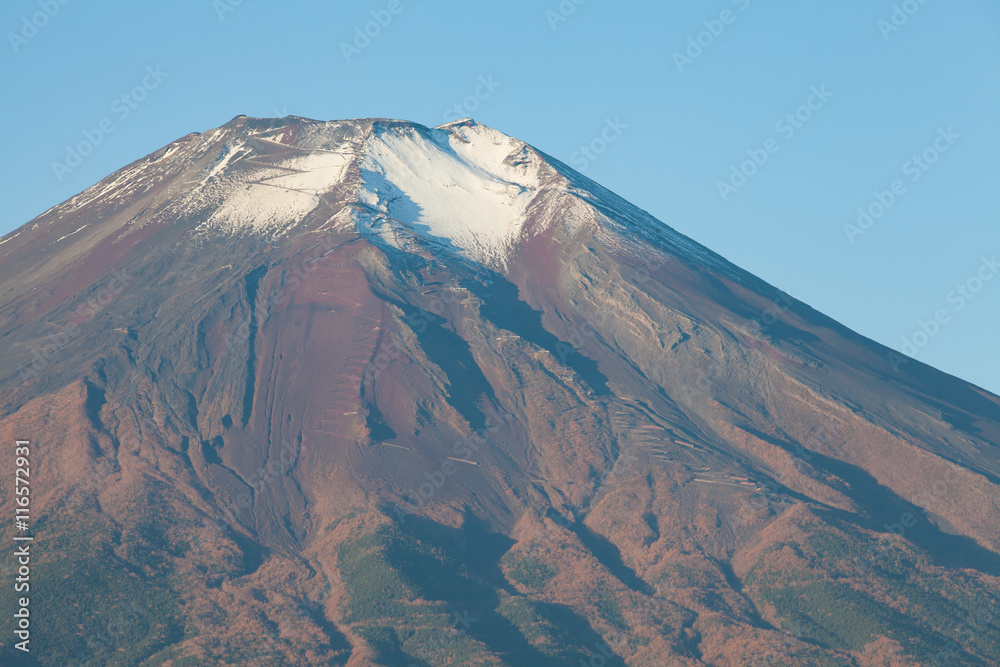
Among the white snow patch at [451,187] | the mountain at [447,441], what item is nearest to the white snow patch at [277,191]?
the mountain at [447,441]

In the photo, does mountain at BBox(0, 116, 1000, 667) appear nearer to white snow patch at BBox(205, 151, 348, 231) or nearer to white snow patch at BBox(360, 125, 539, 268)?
white snow patch at BBox(205, 151, 348, 231)

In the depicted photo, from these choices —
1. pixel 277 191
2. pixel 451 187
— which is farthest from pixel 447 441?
pixel 451 187

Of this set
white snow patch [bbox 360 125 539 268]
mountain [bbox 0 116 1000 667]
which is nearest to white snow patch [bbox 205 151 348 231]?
mountain [bbox 0 116 1000 667]

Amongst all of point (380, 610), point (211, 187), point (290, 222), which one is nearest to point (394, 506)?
point (380, 610)

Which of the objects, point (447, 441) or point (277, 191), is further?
point (277, 191)

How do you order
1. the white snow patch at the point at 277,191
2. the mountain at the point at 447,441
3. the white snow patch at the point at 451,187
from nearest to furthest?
the mountain at the point at 447,441 → the white snow patch at the point at 277,191 → the white snow patch at the point at 451,187

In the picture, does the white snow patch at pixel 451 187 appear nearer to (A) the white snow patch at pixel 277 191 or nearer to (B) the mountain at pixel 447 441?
(B) the mountain at pixel 447 441

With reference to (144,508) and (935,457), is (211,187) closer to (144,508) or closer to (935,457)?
(144,508)

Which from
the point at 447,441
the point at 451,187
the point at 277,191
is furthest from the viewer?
the point at 451,187

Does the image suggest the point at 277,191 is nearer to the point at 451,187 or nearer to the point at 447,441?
the point at 451,187
